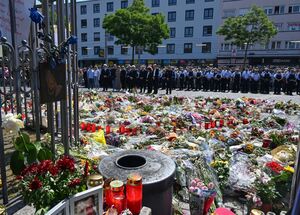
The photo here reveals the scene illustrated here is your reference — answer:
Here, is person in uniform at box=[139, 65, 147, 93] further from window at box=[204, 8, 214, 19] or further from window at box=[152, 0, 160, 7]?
window at box=[152, 0, 160, 7]

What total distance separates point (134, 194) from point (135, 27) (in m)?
34.0

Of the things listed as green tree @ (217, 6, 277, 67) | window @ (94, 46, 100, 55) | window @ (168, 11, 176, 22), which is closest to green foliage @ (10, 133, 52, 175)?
green tree @ (217, 6, 277, 67)

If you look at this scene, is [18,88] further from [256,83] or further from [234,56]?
[234,56]

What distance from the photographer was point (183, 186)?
4.30 meters

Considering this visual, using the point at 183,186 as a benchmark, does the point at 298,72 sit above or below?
above

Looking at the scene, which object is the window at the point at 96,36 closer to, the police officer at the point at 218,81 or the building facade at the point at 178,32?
the building facade at the point at 178,32

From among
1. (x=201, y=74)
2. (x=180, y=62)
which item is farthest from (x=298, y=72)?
(x=180, y=62)

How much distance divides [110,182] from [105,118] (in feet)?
20.2

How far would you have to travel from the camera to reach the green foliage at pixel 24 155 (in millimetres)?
3109

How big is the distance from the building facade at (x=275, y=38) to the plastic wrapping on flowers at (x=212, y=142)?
114ft

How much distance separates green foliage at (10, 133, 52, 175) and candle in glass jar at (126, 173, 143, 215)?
991 millimetres

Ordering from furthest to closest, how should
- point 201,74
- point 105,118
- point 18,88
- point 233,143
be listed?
point 201,74 < point 105,118 < point 233,143 < point 18,88

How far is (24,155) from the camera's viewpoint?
3150mm

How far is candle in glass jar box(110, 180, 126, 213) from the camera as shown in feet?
9.48
